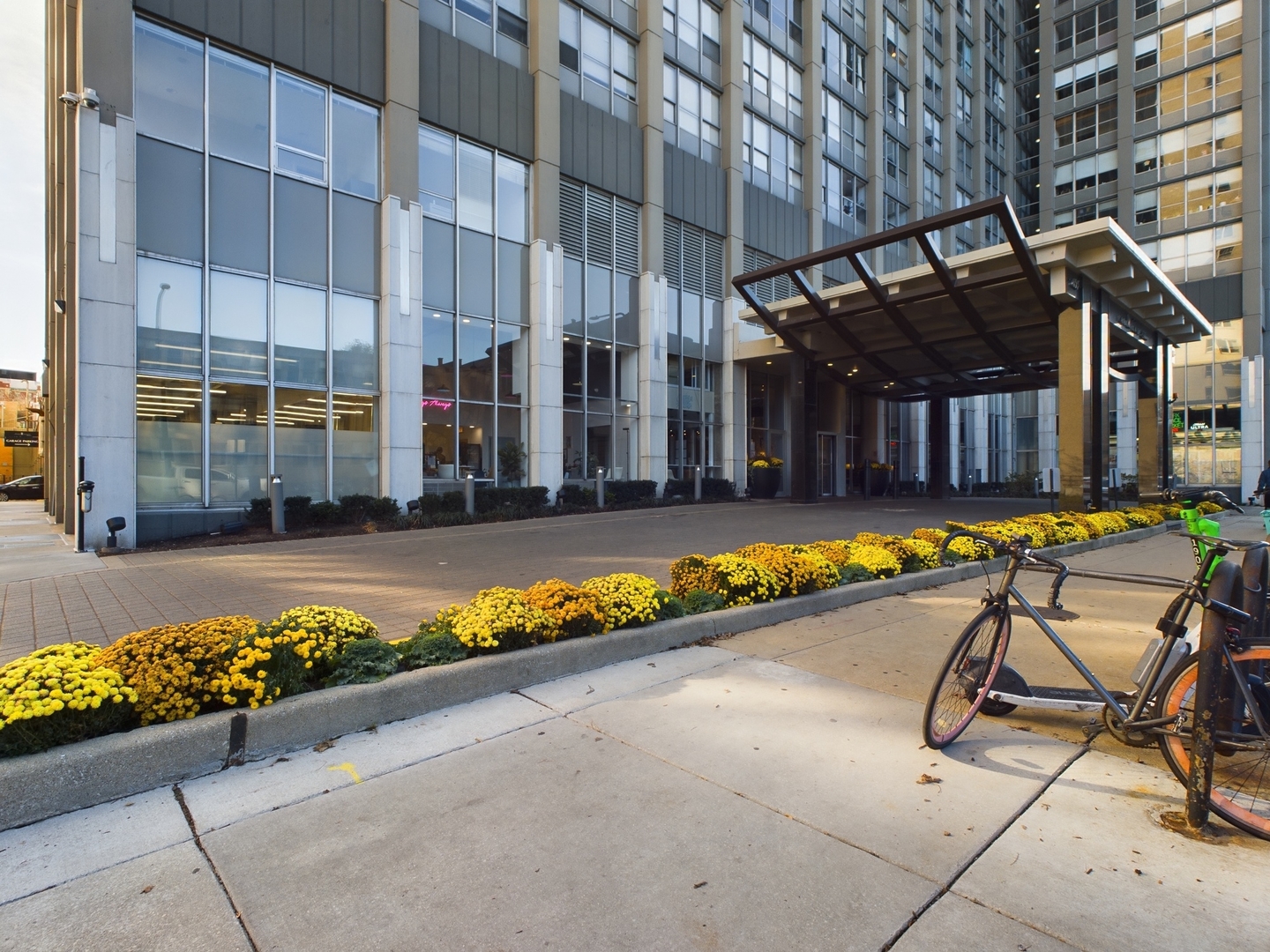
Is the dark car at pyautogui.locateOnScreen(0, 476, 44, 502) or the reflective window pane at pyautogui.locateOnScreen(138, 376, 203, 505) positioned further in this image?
the dark car at pyautogui.locateOnScreen(0, 476, 44, 502)

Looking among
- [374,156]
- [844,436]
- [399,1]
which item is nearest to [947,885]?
[374,156]

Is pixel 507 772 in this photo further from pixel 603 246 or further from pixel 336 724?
pixel 603 246

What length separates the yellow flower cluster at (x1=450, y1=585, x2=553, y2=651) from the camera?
476cm

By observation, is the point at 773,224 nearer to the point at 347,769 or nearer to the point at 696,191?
the point at 696,191

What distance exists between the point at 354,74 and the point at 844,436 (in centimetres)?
2349

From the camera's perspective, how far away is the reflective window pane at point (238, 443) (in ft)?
46.4

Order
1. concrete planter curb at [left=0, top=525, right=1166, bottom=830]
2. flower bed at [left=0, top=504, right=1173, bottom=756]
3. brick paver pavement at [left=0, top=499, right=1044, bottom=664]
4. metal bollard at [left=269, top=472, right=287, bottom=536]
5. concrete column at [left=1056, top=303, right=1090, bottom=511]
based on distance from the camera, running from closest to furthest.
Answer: concrete planter curb at [left=0, top=525, right=1166, bottom=830] → flower bed at [left=0, top=504, right=1173, bottom=756] → brick paver pavement at [left=0, top=499, right=1044, bottom=664] → metal bollard at [left=269, top=472, right=287, bottom=536] → concrete column at [left=1056, top=303, right=1090, bottom=511]

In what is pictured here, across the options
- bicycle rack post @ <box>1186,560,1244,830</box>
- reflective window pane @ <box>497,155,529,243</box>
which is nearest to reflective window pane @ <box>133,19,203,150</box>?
reflective window pane @ <box>497,155,529,243</box>

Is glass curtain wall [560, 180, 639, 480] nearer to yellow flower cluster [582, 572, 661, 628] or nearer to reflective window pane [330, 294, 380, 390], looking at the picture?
reflective window pane [330, 294, 380, 390]

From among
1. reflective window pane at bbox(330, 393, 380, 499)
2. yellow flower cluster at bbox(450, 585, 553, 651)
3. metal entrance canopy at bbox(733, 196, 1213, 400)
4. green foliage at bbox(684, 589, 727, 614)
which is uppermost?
metal entrance canopy at bbox(733, 196, 1213, 400)

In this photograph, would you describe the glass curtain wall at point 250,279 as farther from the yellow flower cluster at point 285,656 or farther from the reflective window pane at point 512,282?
the yellow flower cluster at point 285,656

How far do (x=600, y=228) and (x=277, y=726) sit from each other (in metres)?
20.1

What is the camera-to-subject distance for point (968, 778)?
3398 millimetres

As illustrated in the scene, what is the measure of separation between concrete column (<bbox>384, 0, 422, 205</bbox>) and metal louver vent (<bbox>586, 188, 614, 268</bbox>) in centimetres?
600
